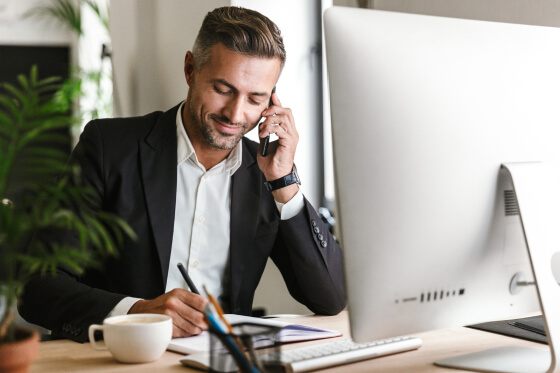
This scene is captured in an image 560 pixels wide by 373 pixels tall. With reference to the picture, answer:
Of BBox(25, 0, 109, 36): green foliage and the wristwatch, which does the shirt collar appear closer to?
the wristwatch

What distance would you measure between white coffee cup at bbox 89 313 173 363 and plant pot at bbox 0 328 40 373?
28 centimetres

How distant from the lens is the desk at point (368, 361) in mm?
964

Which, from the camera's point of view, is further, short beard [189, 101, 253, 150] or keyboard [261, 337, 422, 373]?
short beard [189, 101, 253, 150]

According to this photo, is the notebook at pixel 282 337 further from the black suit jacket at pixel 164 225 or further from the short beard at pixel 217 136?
the short beard at pixel 217 136

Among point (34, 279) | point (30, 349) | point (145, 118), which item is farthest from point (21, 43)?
point (30, 349)

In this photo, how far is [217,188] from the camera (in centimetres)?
166

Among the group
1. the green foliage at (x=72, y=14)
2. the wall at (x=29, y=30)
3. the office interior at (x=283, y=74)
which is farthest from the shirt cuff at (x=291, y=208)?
the wall at (x=29, y=30)

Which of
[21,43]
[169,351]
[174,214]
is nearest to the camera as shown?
[169,351]

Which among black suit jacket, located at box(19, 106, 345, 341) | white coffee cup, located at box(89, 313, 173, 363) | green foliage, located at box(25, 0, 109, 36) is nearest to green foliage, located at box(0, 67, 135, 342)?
white coffee cup, located at box(89, 313, 173, 363)

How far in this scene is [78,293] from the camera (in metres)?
1.26

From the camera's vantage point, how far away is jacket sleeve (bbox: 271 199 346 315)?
151 cm

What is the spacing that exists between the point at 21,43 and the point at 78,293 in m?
3.77

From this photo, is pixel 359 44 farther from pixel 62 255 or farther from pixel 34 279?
pixel 34 279

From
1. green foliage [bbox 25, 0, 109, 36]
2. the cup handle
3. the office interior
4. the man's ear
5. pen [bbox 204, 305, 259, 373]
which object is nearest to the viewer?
pen [bbox 204, 305, 259, 373]
